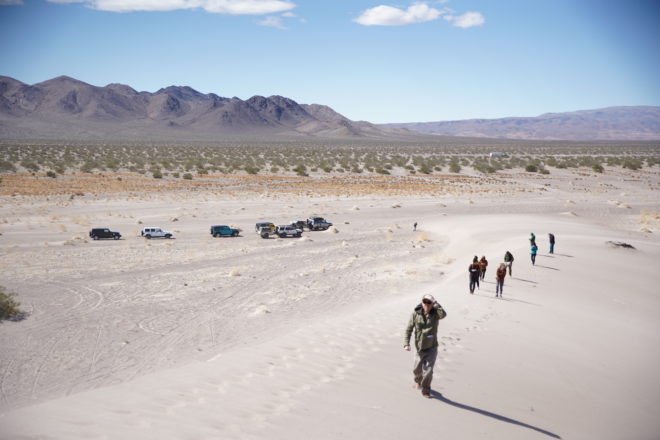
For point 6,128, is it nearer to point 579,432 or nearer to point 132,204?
point 132,204

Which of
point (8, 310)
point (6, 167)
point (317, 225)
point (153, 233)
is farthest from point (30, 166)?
point (8, 310)

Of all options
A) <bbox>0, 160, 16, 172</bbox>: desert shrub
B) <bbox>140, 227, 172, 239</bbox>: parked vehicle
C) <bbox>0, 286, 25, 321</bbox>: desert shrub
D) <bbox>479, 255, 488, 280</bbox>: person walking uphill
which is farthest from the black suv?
<bbox>0, 160, 16, 172</bbox>: desert shrub

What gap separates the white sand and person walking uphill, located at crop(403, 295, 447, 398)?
0.47m

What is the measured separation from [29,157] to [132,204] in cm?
4841

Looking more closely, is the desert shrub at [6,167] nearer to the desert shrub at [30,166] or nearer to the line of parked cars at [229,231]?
the desert shrub at [30,166]

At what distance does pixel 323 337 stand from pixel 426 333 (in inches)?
176

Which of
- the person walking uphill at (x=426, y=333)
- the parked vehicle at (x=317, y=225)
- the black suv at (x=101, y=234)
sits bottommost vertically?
the black suv at (x=101, y=234)

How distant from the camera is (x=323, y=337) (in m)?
12.1

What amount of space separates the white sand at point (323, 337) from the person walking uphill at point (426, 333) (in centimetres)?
47

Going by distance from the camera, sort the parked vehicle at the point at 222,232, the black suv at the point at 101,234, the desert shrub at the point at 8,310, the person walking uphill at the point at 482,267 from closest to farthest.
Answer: the desert shrub at the point at 8,310, the person walking uphill at the point at 482,267, the black suv at the point at 101,234, the parked vehicle at the point at 222,232

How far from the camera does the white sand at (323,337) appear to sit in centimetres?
768

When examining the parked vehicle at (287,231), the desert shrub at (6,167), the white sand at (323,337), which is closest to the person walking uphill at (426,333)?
the white sand at (323,337)

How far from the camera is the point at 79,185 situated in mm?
53969

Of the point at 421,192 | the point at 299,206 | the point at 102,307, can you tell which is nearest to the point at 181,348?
the point at 102,307
